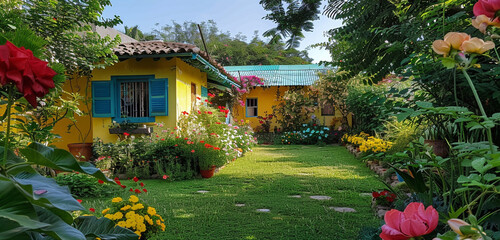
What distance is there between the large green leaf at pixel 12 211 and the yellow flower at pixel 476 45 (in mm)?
1273

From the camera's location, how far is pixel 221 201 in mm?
→ 4617

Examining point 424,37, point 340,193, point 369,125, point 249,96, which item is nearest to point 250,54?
point 249,96

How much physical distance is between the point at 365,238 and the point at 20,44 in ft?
7.51

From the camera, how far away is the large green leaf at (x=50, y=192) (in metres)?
1.08

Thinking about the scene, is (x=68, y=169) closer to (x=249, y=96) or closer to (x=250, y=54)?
(x=249, y=96)

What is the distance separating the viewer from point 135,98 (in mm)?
8133

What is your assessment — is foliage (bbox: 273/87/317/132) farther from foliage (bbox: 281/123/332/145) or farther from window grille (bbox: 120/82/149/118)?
window grille (bbox: 120/82/149/118)

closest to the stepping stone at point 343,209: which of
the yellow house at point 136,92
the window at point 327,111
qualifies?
the yellow house at point 136,92

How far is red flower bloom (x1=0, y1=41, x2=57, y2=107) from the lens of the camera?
1.04m

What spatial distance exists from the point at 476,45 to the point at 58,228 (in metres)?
1.41

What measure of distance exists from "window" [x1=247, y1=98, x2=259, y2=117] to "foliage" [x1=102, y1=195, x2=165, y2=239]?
15.4 m

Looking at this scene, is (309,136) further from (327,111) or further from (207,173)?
(207,173)

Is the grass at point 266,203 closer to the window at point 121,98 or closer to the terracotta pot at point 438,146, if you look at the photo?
the terracotta pot at point 438,146

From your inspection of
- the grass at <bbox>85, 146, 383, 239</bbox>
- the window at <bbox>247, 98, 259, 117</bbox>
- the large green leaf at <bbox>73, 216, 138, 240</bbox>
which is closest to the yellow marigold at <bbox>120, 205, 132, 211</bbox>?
the grass at <bbox>85, 146, 383, 239</bbox>
